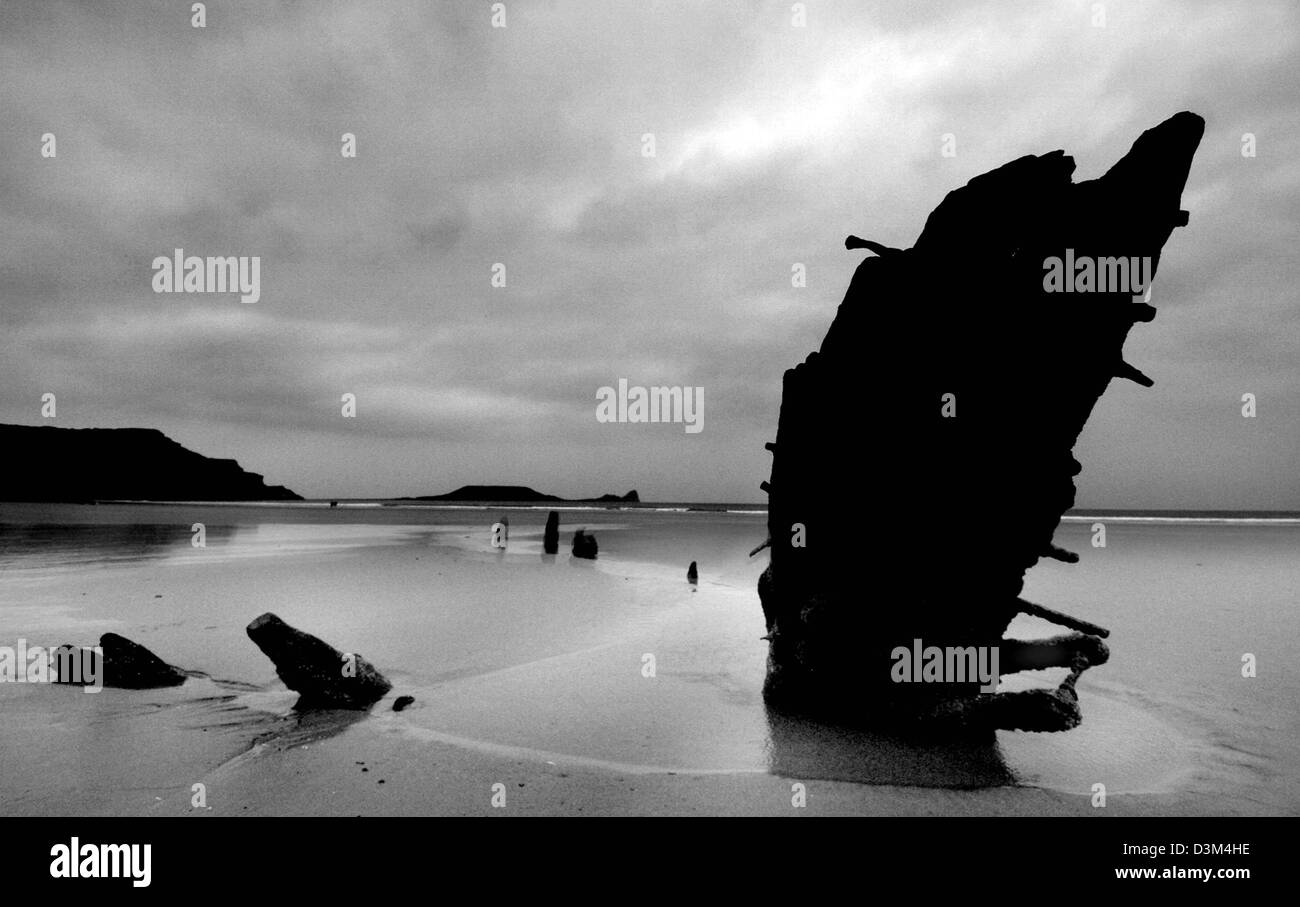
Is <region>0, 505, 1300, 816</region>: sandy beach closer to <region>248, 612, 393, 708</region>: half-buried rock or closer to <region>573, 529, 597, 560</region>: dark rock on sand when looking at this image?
<region>248, 612, 393, 708</region>: half-buried rock

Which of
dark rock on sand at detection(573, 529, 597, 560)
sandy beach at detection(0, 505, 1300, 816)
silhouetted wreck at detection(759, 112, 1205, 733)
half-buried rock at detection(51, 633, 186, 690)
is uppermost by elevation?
silhouetted wreck at detection(759, 112, 1205, 733)

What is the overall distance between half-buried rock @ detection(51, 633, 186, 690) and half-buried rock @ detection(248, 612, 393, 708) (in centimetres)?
174

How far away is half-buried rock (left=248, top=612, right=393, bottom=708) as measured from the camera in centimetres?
728

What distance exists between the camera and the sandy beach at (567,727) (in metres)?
5.09

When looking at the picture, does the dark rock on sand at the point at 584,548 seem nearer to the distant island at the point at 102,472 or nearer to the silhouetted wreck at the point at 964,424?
the silhouetted wreck at the point at 964,424

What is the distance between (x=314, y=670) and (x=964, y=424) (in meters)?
8.09

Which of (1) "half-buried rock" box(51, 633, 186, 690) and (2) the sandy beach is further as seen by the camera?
(1) "half-buried rock" box(51, 633, 186, 690)

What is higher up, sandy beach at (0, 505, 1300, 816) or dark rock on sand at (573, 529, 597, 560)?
sandy beach at (0, 505, 1300, 816)

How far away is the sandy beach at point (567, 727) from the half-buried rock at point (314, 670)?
28cm

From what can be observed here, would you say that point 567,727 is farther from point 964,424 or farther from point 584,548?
point 584,548

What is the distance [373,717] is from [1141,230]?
9184 millimetres

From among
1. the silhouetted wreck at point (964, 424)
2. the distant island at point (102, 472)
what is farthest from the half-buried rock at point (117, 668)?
the distant island at point (102, 472)

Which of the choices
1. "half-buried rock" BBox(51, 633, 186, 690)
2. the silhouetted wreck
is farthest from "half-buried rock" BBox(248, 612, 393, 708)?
the silhouetted wreck

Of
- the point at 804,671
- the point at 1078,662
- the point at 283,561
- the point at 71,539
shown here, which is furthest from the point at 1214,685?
the point at 71,539
